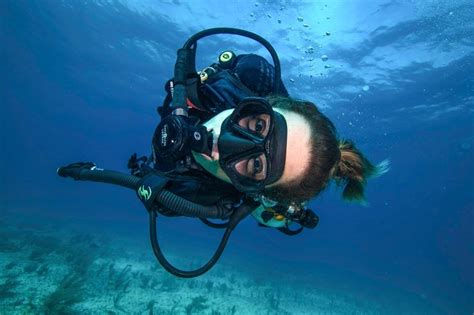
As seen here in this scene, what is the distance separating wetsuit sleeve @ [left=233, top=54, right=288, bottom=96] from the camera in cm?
381

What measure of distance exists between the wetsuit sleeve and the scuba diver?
0.65m

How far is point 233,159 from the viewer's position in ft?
7.98

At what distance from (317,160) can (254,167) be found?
0.49 meters

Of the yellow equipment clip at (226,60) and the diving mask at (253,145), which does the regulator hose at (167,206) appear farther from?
the yellow equipment clip at (226,60)

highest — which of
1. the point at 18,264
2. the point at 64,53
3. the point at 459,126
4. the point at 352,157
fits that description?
the point at 64,53

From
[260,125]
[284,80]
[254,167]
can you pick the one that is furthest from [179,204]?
[284,80]

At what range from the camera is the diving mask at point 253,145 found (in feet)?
7.76

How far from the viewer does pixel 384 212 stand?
133625mm

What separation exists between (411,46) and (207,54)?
1404cm

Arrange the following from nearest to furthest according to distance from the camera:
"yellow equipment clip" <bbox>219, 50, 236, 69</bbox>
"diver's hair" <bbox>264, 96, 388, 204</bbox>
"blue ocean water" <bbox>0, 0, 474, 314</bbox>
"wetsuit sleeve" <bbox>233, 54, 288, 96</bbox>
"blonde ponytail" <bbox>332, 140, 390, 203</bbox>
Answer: "diver's hair" <bbox>264, 96, 388, 204</bbox>
"blonde ponytail" <bbox>332, 140, 390, 203</bbox>
"wetsuit sleeve" <bbox>233, 54, 288, 96</bbox>
"yellow equipment clip" <bbox>219, 50, 236, 69</bbox>
"blue ocean water" <bbox>0, 0, 474, 314</bbox>

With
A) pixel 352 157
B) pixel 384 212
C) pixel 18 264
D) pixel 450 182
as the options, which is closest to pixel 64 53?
pixel 18 264

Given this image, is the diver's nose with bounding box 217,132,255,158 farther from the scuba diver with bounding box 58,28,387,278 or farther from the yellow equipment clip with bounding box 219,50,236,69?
the yellow equipment clip with bounding box 219,50,236,69

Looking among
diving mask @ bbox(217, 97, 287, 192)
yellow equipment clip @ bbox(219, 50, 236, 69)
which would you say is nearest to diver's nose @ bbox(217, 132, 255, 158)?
diving mask @ bbox(217, 97, 287, 192)

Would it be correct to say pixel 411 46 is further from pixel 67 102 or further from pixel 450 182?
pixel 67 102
